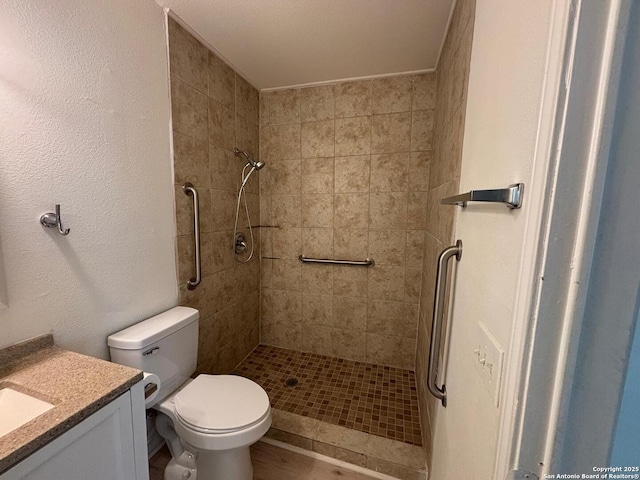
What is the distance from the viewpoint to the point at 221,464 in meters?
1.17

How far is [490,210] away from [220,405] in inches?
52.9

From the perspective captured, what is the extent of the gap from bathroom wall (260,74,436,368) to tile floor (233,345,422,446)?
0.12m

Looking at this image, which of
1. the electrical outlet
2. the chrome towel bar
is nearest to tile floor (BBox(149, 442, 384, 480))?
the electrical outlet

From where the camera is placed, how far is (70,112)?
1.01 metres

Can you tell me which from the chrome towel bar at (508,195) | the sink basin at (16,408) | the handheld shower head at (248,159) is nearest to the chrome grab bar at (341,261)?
the handheld shower head at (248,159)

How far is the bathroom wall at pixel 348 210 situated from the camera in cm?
200

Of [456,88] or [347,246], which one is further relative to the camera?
[347,246]

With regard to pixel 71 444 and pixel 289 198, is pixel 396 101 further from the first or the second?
pixel 71 444

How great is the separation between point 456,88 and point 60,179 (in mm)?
1704

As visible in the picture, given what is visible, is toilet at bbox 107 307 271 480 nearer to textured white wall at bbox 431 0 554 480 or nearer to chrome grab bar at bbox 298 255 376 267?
textured white wall at bbox 431 0 554 480

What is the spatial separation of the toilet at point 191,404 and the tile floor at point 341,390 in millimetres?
590

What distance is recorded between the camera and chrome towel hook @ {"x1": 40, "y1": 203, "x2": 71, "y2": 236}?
94 cm

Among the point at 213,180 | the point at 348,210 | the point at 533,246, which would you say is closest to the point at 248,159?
the point at 213,180

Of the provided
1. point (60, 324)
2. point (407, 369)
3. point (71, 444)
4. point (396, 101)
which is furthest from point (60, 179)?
point (407, 369)
